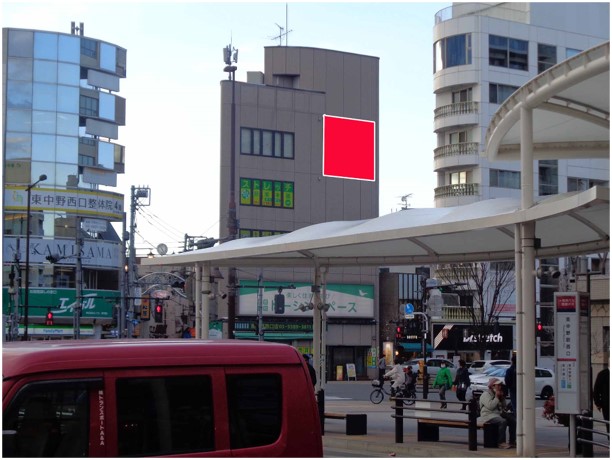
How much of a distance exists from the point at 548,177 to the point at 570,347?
61293mm

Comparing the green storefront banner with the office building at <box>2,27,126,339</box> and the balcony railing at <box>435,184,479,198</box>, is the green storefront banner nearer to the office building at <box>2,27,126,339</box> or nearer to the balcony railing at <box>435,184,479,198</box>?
the office building at <box>2,27,126,339</box>

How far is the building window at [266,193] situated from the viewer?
7244 cm

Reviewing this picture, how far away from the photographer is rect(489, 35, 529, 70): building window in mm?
73875

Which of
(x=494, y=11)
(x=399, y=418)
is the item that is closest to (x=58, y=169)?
(x=494, y=11)

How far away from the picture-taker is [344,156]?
269 ft

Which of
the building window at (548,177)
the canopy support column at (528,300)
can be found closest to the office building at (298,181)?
the building window at (548,177)

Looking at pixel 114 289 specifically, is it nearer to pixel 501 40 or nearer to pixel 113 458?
pixel 501 40

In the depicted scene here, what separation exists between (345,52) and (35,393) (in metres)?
73.0

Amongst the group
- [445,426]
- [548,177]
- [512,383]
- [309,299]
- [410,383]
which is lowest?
[410,383]

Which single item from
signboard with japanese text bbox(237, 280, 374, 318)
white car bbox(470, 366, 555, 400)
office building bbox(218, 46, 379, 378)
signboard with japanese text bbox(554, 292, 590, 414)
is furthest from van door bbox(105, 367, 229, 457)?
signboard with japanese text bbox(237, 280, 374, 318)

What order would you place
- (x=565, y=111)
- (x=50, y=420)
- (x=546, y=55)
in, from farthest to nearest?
1. (x=546, y=55)
2. (x=565, y=111)
3. (x=50, y=420)

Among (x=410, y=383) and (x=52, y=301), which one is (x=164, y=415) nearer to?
(x=410, y=383)

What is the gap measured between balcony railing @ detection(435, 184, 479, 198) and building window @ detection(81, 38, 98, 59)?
26.0m

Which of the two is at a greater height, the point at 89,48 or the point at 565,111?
the point at 89,48
